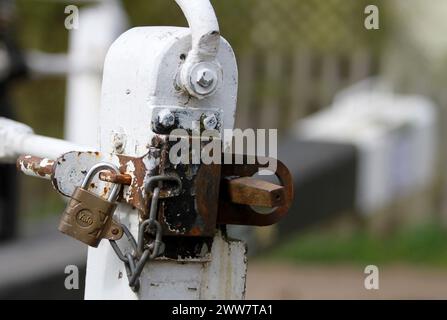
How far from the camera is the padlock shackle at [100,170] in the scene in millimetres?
1767

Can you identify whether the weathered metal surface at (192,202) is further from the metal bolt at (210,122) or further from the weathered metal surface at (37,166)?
the weathered metal surface at (37,166)

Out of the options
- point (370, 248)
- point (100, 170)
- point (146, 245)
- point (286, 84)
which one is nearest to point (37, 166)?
point (100, 170)

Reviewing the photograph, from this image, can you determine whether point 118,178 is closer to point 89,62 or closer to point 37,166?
point 37,166

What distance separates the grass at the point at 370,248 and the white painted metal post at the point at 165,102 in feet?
18.0

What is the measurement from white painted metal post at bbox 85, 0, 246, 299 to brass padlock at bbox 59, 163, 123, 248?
0.05 meters

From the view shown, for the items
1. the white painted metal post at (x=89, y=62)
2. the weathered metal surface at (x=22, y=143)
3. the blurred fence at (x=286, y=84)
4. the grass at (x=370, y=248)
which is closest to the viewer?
the weathered metal surface at (x=22, y=143)

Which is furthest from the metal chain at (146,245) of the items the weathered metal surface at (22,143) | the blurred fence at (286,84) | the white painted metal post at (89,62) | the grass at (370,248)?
the blurred fence at (286,84)

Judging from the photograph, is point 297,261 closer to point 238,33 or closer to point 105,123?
point 238,33

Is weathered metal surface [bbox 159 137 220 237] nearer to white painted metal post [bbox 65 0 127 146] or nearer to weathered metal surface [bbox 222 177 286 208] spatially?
weathered metal surface [bbox 222 177 286 208]

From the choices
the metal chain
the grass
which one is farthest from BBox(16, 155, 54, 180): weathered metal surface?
the grass
